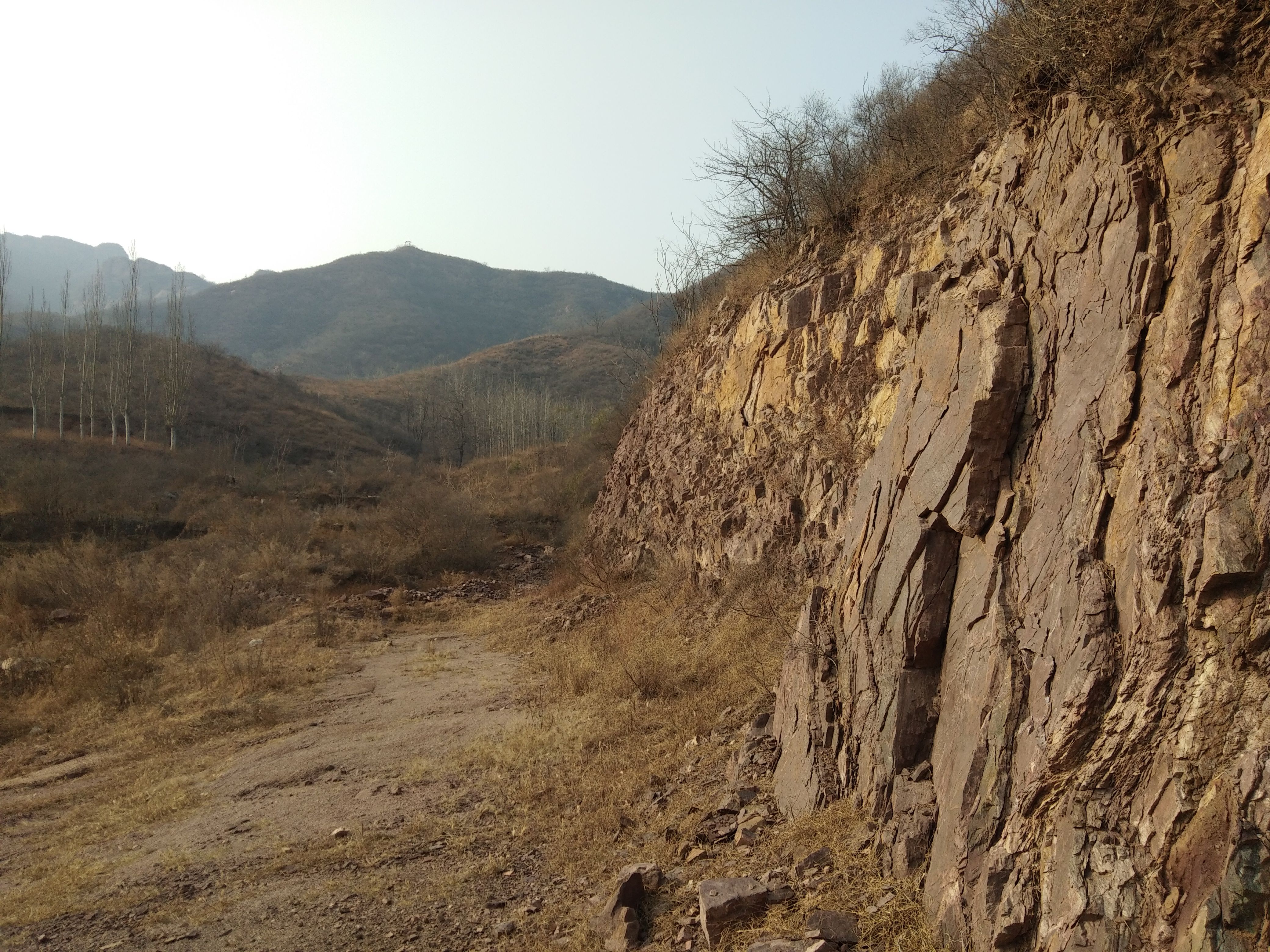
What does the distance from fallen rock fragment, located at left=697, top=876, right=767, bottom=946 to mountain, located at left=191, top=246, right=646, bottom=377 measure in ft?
315

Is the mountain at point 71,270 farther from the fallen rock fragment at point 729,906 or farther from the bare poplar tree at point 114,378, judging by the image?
the fallen rock fragment at point 729,906

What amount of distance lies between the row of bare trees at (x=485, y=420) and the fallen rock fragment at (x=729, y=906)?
4613cm

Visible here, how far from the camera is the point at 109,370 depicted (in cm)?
4866

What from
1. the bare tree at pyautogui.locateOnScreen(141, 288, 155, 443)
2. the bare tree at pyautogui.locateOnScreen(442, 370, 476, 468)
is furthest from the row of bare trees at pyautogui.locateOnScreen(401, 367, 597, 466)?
the bare tree at pyautogui.locateOnScreen(141, 288, 155, 443)

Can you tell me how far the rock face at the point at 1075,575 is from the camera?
277cm

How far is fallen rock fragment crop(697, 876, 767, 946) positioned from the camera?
4.09 m

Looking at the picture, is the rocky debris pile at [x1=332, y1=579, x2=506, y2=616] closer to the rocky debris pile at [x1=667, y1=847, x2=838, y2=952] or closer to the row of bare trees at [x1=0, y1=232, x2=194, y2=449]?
the rocky debris pile at [x1=667, y1=847, x2=838, y2=952]

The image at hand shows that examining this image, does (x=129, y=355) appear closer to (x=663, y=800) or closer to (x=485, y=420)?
(x=485, y=420)

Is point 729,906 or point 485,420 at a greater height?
point 485,420

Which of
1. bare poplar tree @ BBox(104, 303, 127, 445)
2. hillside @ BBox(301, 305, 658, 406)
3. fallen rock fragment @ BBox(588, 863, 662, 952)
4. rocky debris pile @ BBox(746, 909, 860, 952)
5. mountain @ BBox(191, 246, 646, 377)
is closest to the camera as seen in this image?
rocky debris pile @ BBox(746, 909, 860, 952)

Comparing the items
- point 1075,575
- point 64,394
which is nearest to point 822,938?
point 1075,575

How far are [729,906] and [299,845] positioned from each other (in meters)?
3.94

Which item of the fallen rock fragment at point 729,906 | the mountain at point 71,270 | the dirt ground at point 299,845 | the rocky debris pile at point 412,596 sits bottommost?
the dirt ground at point 299,845

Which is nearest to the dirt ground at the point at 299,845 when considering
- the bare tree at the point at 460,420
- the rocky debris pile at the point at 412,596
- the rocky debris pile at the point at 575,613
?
the rocky debris pile at the point at 575,613
